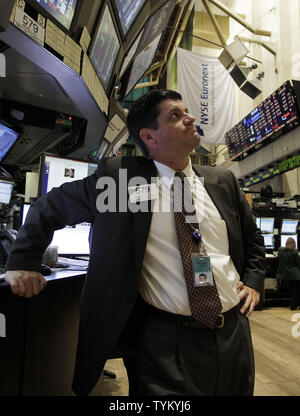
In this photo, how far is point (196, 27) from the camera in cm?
904

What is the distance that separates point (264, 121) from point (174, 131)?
568 centimetres

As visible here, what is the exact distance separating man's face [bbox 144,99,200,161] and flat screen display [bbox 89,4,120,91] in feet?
5.24

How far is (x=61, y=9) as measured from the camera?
1.91 metres

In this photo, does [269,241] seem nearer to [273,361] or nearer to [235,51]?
[273,361]

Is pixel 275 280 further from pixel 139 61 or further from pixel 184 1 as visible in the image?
pixel 184 1

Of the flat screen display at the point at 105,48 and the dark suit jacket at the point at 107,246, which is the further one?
the flat screen display at the point at 105,48

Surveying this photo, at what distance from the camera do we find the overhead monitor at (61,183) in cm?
194

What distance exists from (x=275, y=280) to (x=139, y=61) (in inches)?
199

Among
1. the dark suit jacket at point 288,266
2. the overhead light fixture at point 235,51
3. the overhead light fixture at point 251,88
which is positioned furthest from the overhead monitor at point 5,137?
the overhead light fixture at point 251,88

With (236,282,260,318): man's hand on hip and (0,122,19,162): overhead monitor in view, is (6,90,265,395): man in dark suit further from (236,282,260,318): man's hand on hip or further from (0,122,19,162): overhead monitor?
(0,122,19,162): overhead monitor

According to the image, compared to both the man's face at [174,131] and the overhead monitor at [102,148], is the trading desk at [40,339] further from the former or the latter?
the overhead monitor at [102,148]

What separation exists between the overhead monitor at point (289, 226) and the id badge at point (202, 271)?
20.3 feet

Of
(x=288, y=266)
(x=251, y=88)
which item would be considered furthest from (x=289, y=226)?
(x=251, y=88)
